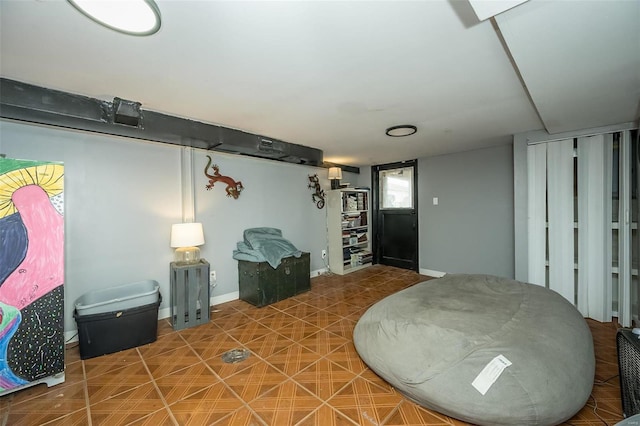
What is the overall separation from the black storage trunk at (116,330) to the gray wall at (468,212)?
434 cm

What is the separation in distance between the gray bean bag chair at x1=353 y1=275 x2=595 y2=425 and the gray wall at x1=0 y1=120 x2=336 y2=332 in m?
2.34

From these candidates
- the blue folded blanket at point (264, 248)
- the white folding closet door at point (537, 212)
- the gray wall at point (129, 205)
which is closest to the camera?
the gray wall at point (129, 205)

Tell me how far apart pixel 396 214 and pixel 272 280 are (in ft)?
10.0

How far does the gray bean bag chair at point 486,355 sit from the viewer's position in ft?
4.47

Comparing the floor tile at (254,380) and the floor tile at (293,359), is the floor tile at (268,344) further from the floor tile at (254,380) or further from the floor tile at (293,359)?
the floor tile at (254,380)

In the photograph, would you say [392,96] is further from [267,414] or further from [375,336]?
[267,414]

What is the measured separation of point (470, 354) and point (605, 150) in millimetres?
2985

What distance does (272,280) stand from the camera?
3.45 m

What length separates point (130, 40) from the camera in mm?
1452

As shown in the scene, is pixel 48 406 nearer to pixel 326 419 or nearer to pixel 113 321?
pixel 113 321

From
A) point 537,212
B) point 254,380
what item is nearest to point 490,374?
point 254,380

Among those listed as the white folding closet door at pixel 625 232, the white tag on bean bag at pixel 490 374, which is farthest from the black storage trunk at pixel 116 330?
the white folding closet door at pixel 625 232

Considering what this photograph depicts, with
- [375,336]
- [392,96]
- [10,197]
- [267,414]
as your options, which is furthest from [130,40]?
[375,336]

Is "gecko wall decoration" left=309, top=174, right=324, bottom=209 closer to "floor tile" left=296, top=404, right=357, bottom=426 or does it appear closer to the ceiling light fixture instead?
the ceiling light fixture
